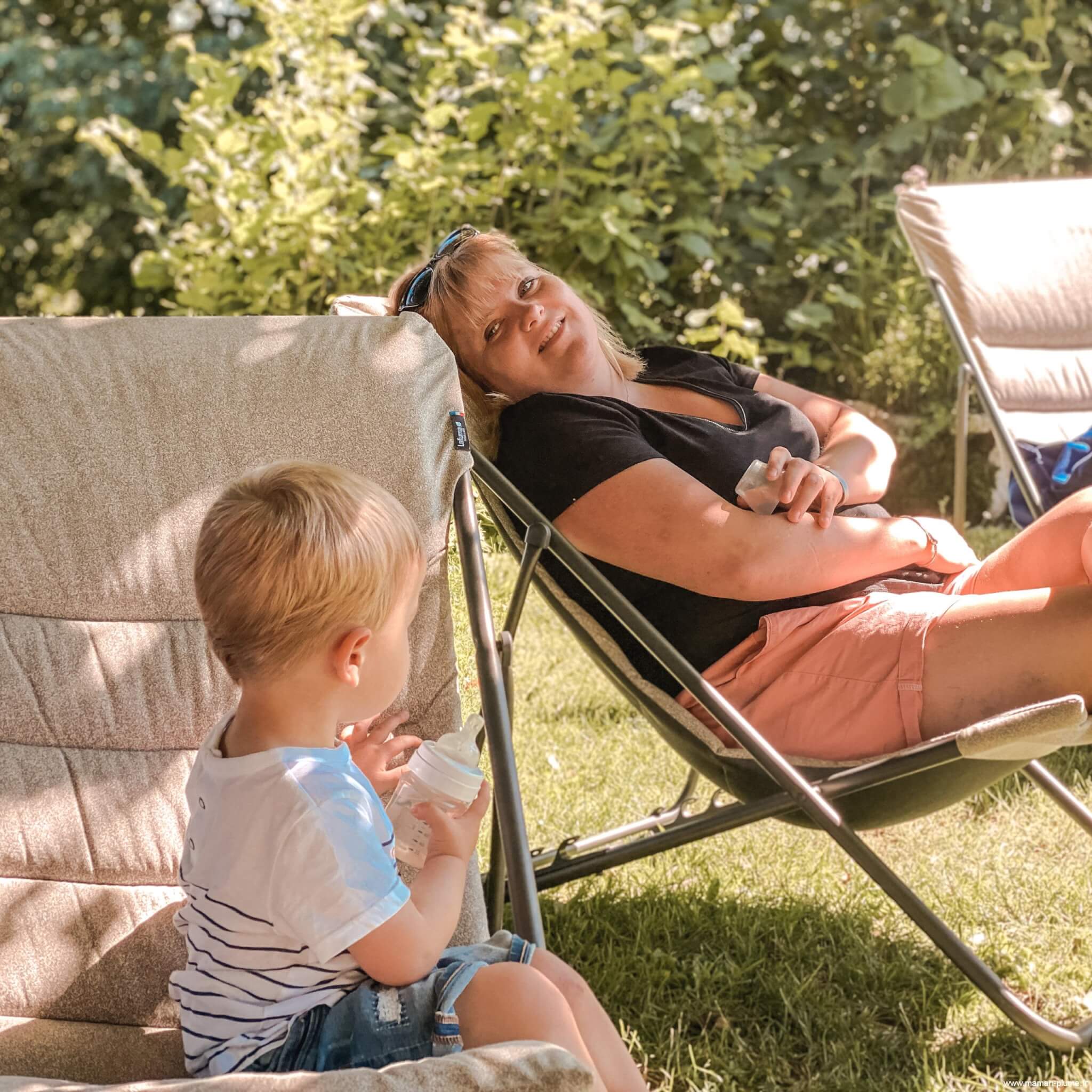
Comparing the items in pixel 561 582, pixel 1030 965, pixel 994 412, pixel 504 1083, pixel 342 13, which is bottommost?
pixel 1030 965

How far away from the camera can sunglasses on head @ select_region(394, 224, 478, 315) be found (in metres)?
2.25

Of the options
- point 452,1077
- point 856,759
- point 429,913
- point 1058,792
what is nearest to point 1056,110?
point 1058,792

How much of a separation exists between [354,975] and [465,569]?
0.62m

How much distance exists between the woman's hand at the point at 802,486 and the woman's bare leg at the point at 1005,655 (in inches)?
9.4

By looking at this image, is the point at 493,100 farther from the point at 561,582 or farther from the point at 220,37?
the point at 561,582

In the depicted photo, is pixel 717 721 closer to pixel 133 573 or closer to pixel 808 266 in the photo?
pixel 133 573

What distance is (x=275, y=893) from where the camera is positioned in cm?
128

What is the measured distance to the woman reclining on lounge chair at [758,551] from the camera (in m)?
1.93

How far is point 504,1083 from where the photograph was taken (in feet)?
3.62

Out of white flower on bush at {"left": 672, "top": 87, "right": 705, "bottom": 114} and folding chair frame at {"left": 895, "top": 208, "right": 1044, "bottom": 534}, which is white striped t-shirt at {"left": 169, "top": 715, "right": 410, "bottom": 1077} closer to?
folding chair frame at {"left": 895, "top": 208, "right": 1044, "bottom": 534}

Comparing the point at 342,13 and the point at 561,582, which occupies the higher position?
the point at 342,13

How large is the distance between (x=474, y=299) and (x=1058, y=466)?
154cm

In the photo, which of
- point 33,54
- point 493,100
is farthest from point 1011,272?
point 33,54

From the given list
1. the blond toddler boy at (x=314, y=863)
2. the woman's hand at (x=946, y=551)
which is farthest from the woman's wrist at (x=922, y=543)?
the blond toddler boy at (x=314, y=863)
